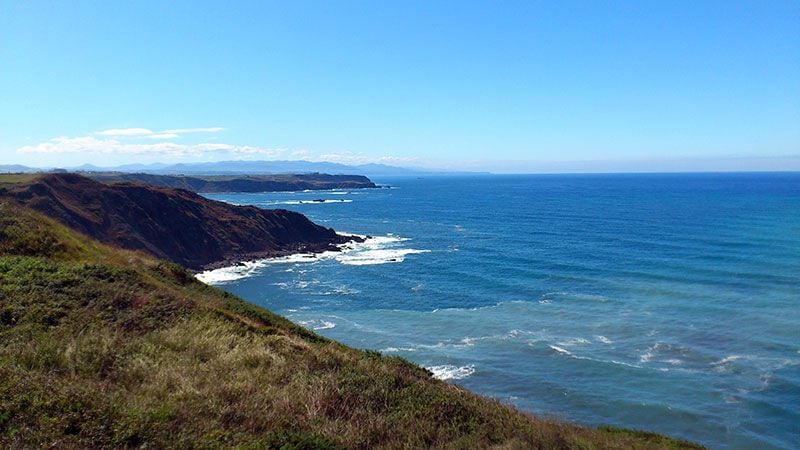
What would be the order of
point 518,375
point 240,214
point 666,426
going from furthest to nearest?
point 240,214 → point 518,375 → point 666,426

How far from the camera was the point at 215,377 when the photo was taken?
39.0ft

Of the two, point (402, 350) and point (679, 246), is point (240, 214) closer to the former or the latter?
point (402, 350)

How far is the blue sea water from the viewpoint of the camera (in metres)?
30.1

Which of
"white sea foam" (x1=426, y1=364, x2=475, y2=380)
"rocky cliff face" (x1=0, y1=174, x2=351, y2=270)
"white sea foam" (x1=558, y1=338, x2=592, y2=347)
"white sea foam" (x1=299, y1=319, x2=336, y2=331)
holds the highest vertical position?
"rocky cliff face" (x1=0, y1=174, x2=351, y2=270)

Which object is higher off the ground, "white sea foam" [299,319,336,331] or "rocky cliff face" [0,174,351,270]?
"rocky cliff face" [0,174,351,270]

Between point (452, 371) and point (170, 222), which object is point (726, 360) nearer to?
point (452, 371)

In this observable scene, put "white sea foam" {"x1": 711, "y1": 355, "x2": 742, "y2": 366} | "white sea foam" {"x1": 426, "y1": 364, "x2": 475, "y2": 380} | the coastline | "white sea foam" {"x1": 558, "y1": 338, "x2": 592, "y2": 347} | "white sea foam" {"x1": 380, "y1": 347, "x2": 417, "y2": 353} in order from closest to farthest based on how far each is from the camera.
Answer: "white sea foam" {"x1": 426, "y1": 364, "x2": 475, "y2": 380}
"white sea foam" {"x1": 711, "y1": 355, "x2": 742, "y2": 366}
"white sea foam" {"x1": 380, "y1": 347, "x2": 417, "y2": 353}
"white sea foam" {"x1": 558, "y1": 338, "x2": 592, "y2": 347}
the coastline

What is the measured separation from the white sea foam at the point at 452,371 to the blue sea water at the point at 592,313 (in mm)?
165

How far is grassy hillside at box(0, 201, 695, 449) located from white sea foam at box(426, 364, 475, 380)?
1769cm

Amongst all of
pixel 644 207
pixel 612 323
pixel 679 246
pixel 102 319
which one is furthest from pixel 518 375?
pixel 644 207

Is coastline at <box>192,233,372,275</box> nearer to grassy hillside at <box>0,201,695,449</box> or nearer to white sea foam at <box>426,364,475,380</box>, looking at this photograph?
white sea foam at <box>426,364,475,380</box>

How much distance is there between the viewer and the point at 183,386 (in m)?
11.0

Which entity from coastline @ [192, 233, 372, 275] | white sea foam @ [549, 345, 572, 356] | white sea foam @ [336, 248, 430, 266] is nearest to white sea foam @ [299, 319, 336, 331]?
white sea foam @ [549, 345, 572, 356]

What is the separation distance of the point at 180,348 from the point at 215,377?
248 centimetres
